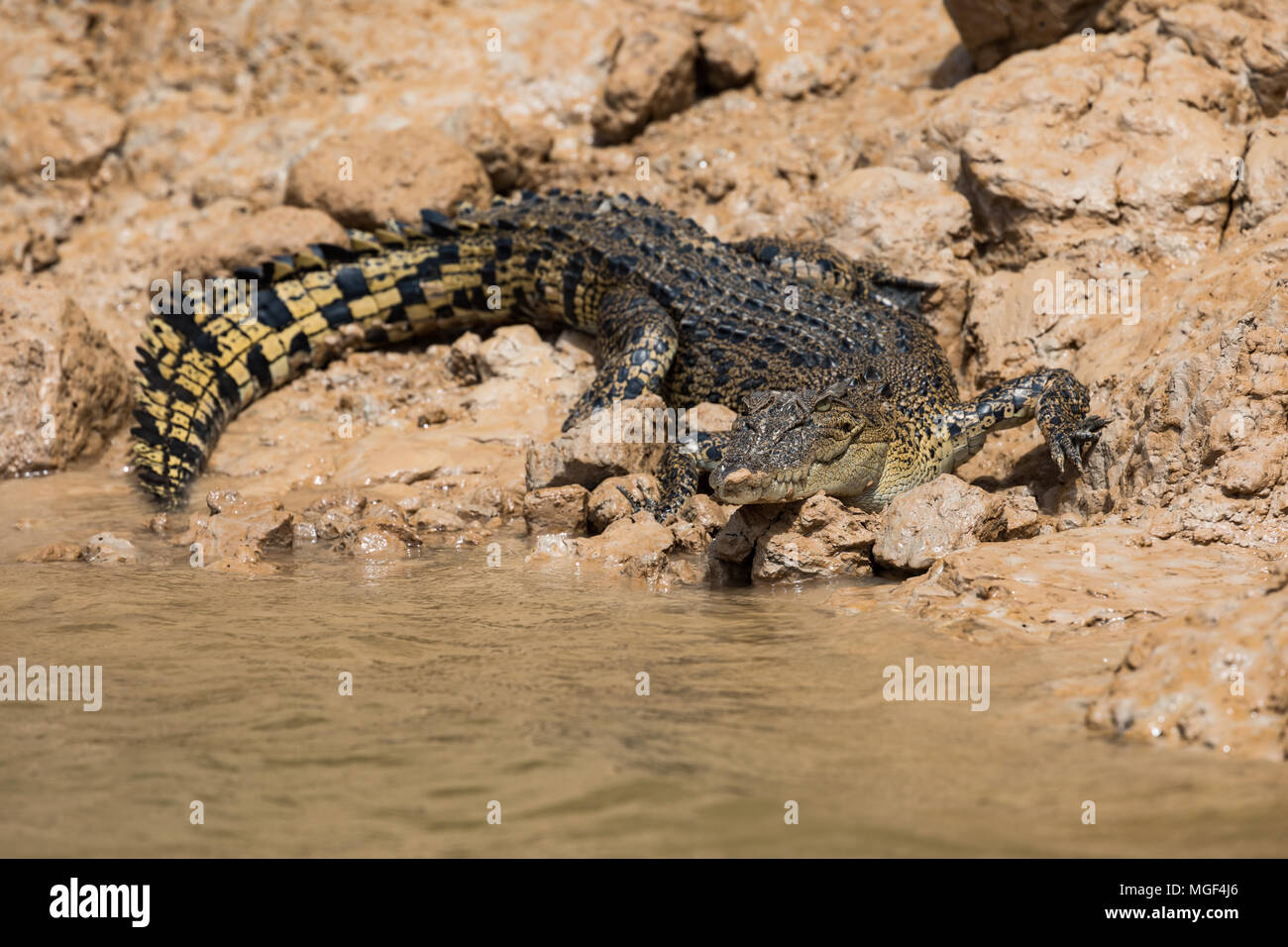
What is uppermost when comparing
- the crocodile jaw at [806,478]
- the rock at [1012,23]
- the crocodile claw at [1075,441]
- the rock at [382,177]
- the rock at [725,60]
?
the rock at [725,60]

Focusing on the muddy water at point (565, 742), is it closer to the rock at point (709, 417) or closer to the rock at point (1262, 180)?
the rock at point (709, 417)

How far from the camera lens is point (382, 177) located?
703cm

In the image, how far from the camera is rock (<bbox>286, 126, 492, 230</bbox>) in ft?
23.0

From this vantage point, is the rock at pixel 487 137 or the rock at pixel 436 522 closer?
the rock at pixel 436 522

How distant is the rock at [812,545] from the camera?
13.4 feet

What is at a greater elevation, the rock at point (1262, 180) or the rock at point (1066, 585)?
the rock at point (1262, 180)

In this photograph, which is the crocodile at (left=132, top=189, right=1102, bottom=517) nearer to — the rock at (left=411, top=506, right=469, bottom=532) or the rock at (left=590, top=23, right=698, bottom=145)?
the rock at (left=411, top=506, right=469, bottom=532)

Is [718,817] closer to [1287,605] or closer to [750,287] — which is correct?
[1287,605]

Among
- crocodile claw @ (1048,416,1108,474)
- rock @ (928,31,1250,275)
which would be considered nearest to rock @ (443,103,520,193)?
rock @ (928,31,1250,275)

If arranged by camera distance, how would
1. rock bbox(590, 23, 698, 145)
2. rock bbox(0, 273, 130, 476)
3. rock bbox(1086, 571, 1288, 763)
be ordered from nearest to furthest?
rock bbox(1086, 571, 1288, 763), rock bbox(0, 273, 130, 476), rock bbox(590, 23, 698, 145)

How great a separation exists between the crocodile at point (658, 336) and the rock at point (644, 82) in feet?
4.07

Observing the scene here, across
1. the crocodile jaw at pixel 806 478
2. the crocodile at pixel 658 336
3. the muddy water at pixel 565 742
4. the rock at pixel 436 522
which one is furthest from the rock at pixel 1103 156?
the rock at pixel 436 522

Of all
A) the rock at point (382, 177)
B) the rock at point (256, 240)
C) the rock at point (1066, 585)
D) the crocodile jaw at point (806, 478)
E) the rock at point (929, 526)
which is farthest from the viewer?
the rock at point (382, 177)

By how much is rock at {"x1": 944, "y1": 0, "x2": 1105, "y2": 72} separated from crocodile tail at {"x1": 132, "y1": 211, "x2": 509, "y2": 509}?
331cm
